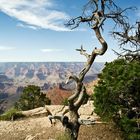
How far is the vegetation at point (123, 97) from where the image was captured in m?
20.0

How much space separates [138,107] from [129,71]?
117 inches

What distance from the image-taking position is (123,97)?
21.5 meters

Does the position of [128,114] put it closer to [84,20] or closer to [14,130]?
[84,20]

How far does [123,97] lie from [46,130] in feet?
32.3

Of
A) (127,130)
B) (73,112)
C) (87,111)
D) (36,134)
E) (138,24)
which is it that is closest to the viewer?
(73,112)

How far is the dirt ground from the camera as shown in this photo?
24903 millimetres

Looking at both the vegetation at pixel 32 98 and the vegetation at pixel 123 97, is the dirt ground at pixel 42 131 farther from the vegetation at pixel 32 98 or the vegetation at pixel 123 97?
the vegetation at pixel 32 98

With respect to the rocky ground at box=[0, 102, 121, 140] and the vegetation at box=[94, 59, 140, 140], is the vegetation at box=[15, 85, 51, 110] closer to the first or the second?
the rocky ground at box=[0, 102, 121, 140]

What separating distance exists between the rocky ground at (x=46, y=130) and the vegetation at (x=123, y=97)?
7.06 feet

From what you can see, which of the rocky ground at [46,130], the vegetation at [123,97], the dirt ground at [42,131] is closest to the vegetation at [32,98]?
the rocky ground at [46,130]

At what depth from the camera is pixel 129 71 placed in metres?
20.4

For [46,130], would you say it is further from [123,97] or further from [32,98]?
[32,98]

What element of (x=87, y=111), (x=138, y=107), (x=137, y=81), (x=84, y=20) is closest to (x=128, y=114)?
(x=138, y=107)

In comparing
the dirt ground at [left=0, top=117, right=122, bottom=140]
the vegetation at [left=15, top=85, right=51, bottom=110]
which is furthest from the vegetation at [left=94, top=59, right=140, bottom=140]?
the vegetation at [left=15, top=85, right=51, bottom=110]
